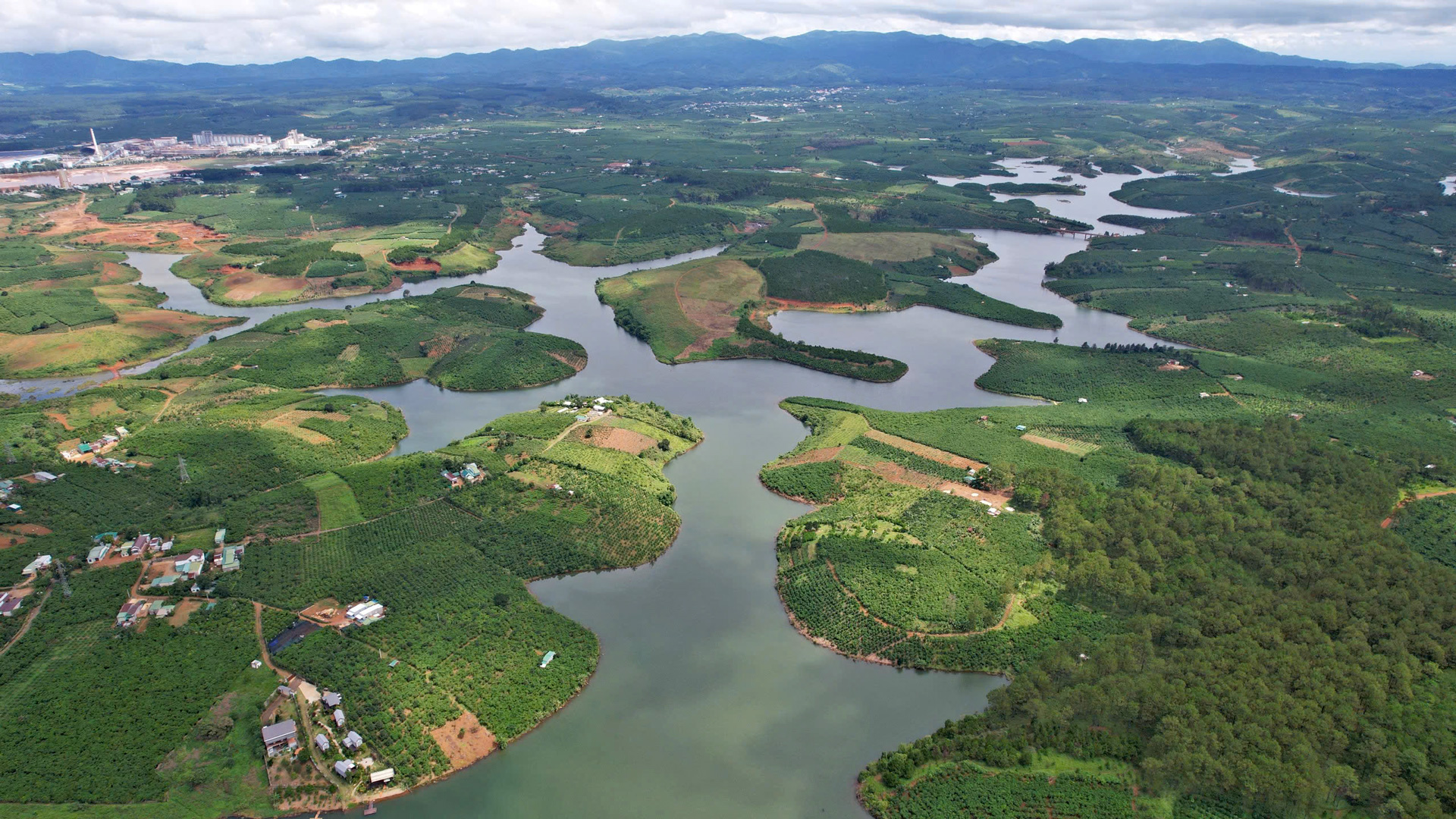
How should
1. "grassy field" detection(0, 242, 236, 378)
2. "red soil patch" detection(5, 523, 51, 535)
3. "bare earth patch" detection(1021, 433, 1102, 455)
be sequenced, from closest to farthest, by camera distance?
"red soil patch" detection(5, 523, 51, 535) → "bare earth patch" detection(1021, 433, 1102, 455) → "grassy field" detection(0, 242, 236, 378)

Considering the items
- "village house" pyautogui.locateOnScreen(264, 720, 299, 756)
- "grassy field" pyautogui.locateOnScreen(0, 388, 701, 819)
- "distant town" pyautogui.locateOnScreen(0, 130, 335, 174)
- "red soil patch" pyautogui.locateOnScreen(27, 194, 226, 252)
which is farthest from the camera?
"distant town" pyautogui.locateOnScreen(0, 130, 335, 174)

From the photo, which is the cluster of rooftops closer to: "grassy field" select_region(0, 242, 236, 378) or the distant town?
"grassy field" select_region(0, 242, 236, 378)

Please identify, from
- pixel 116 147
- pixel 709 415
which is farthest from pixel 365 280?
pixel 116 147

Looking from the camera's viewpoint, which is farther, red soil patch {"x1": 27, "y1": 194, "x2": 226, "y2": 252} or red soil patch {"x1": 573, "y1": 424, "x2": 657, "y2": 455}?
red soil patch {"x1": 27, "y1": 194, "x2": 226, "y2": 252}

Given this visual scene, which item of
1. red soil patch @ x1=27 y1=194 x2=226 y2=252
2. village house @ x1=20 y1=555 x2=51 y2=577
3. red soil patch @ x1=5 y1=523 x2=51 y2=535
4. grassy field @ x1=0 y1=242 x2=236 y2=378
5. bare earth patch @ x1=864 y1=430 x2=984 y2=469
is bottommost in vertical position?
bare earth patch @ x1=864 y1=430 x2=984 y2=469

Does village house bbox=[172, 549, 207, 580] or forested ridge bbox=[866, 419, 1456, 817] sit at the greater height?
village house bbox=[172, 549, 207, 580]

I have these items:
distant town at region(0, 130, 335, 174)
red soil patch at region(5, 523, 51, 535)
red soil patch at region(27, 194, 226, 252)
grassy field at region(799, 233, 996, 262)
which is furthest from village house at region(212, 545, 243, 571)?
distant town at region(0, 130, 335, 174)
